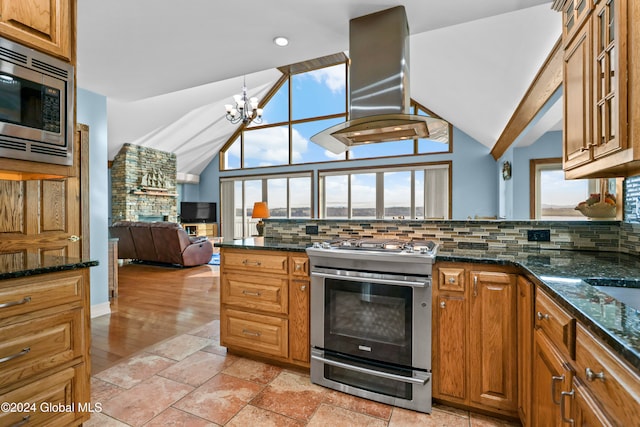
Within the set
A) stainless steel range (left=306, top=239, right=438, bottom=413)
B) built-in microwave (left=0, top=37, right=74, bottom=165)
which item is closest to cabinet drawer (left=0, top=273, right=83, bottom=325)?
built-in microwave (left=0, top=37, right=74, bottom=165)

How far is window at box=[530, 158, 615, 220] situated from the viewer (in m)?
5.27

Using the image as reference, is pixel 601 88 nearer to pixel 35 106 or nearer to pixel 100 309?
pixel 35 106

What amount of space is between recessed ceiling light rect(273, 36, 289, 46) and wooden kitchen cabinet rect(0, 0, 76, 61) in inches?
52.5

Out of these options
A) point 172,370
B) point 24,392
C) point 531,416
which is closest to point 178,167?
point 172,370

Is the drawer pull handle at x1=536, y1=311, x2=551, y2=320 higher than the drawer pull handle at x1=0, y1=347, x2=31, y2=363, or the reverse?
the drawer pull handle at x1=536, y1=311, x2=551, y2=320

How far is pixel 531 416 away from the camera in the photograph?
1458mm

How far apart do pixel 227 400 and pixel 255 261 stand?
89cm

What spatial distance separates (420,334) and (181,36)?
108 inches

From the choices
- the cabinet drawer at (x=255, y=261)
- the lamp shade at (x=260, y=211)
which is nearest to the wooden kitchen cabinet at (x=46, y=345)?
the cabinet drawer at (x=255, y=261)

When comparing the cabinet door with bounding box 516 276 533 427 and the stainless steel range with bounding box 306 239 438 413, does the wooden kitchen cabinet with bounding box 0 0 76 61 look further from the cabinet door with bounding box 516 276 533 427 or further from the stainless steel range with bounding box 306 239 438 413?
the cabinet door with bounding box 516 276 533 427

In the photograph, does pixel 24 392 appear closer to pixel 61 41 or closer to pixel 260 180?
pixel 61 41

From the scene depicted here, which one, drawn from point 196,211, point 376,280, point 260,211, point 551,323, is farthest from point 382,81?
point 196,211

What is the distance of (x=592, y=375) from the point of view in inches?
33.2

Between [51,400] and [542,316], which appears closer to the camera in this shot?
[542,316]
